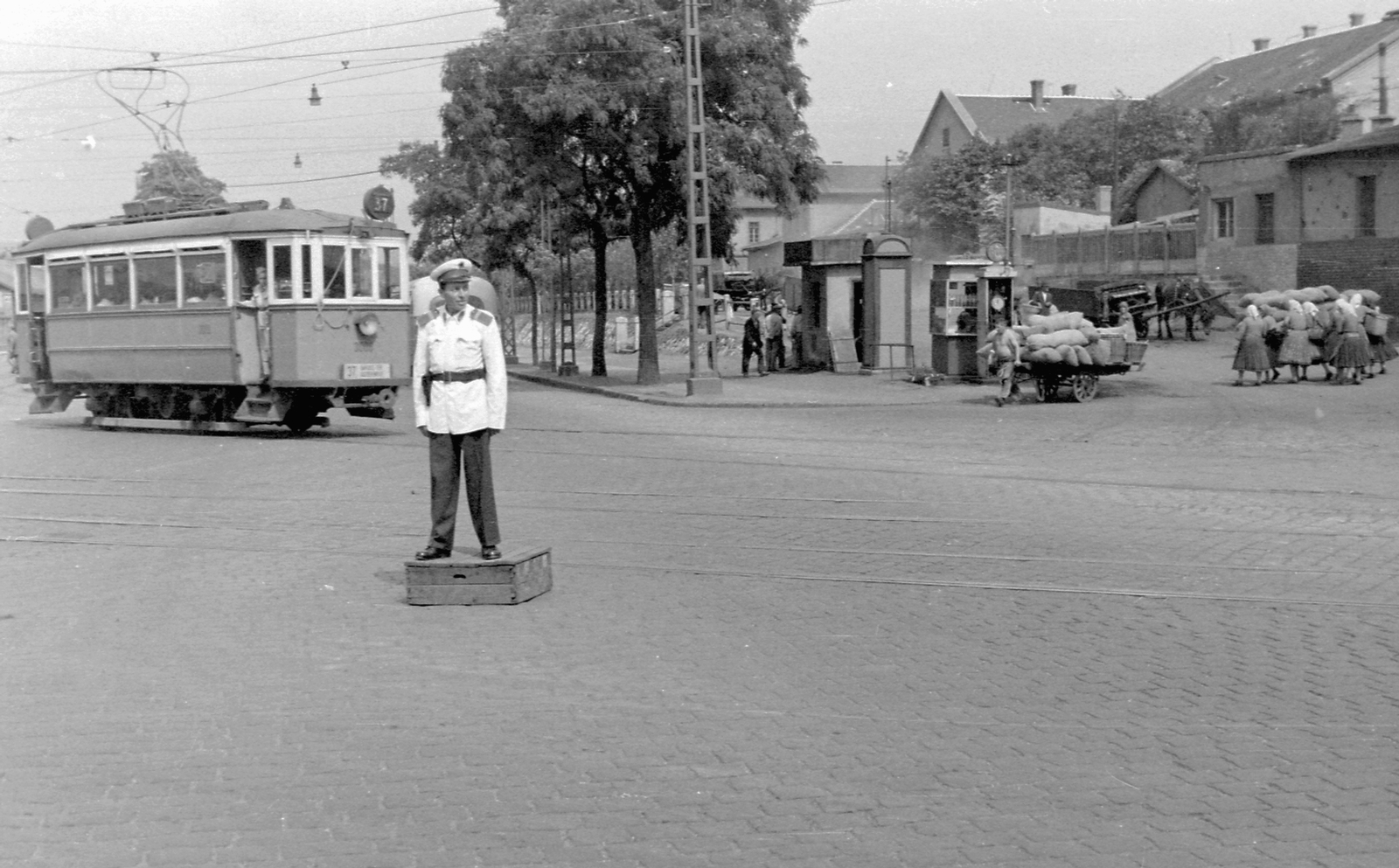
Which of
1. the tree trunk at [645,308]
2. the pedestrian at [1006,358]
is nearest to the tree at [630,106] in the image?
the tree trunk at [645,308]

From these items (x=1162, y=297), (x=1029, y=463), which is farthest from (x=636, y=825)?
(x=1162, y=297)

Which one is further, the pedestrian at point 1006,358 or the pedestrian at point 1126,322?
the pedestrian at point 1126,322

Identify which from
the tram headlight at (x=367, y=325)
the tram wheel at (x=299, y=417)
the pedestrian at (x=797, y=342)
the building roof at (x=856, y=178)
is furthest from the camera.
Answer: the building roof at (x=856, y=178)

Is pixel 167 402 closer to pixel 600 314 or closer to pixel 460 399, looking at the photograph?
pixel 460 399

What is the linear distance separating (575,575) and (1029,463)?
26.8 feet

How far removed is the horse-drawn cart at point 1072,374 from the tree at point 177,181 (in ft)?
43.5

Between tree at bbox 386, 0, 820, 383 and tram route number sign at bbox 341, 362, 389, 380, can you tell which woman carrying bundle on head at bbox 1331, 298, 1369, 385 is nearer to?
tree at bbox 386, 0, 820, 383

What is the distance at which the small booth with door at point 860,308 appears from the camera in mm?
34625

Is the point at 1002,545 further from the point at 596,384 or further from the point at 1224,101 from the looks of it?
the point at 1224,101

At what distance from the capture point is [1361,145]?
141 feet

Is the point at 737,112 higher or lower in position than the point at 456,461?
higher

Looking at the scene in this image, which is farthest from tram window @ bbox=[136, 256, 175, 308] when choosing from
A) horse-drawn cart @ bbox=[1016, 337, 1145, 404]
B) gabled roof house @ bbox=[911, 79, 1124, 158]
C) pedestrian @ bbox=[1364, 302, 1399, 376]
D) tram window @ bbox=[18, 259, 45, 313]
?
gabled roof house @ bbox=[911, 79, 1124, 158]

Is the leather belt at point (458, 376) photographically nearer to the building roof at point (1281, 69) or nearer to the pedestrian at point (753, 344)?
the pedestrian at point (753, 344)

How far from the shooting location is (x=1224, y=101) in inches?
3012
